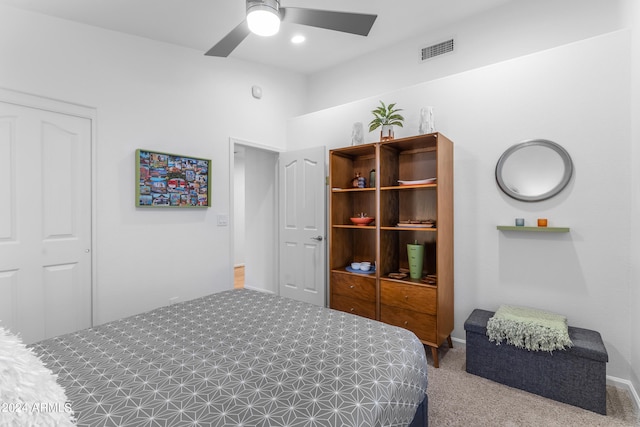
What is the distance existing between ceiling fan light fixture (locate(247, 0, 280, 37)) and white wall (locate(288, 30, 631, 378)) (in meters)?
1.83

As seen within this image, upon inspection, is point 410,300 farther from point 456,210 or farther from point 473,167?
point 473,167

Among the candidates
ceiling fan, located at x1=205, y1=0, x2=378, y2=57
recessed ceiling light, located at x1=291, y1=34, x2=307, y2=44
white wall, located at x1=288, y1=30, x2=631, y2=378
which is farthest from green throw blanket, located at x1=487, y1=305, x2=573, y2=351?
recessed ceiling light, located at x1=291, y1=34, x2=307, y2=44

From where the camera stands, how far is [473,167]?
279 centimetres

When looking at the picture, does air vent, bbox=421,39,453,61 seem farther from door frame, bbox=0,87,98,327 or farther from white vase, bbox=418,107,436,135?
door frame, bbox=0,87,98,327

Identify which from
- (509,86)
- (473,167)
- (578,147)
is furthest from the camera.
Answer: (473,167)

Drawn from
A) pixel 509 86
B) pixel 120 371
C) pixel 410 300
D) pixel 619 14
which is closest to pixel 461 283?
pixel 410 300

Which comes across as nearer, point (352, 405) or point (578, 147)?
point (352, 405)

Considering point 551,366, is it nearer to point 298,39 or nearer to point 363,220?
point 363,220

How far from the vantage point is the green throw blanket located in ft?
6.66

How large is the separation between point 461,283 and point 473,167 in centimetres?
105

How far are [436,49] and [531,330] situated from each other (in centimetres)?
278

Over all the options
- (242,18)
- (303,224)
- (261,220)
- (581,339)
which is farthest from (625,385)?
(242,18)

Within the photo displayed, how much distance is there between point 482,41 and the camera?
9.95ft

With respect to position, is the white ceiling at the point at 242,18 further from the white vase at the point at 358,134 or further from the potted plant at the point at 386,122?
the white vase at the point at 358,134
